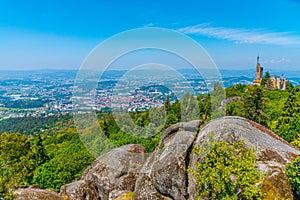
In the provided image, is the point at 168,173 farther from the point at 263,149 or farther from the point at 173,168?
the point at 263,149

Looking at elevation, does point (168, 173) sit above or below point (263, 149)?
below

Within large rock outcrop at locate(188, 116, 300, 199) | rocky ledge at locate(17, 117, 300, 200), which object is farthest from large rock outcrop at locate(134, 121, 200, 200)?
large rock outcrop at locate(188, 116, 300, 199)

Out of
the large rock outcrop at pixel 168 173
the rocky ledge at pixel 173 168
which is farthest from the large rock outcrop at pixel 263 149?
the large rock outcrop at pixel 168 173

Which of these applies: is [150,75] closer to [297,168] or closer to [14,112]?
[297,168]

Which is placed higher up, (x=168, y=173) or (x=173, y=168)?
(x=173, y=168)

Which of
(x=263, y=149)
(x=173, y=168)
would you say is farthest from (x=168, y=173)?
(x=263, y=149)

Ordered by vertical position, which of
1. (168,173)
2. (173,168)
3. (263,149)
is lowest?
(168,173)

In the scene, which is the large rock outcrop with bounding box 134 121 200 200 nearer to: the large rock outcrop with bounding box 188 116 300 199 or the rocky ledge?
the rocky ledge

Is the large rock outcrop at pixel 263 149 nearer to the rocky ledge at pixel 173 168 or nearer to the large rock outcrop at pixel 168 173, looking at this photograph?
the rocky ledge at pixel 173 168

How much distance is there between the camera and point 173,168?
12.4 m

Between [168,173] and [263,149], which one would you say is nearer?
[263,149]

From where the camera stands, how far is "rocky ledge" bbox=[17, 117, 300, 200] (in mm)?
11125

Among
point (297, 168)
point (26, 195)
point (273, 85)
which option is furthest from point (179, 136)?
point (273, 85)

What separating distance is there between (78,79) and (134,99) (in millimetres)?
6612
